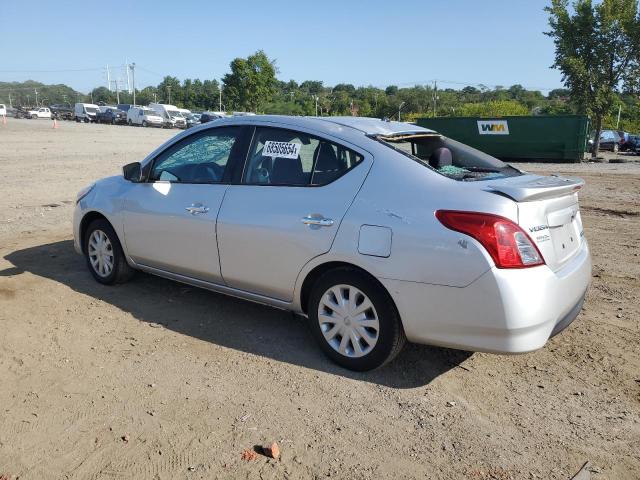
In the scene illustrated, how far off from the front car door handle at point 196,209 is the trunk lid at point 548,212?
218 centimetres

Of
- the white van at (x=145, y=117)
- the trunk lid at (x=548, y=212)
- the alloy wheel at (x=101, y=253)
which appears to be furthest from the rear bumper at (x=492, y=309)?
the white van at (x=145, y=117)

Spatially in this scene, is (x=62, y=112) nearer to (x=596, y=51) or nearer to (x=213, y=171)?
(x=596, y=51)

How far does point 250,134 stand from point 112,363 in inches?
77.7

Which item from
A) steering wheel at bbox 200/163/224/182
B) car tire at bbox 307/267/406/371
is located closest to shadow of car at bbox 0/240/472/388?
car tire at bbox 307/267/406/371

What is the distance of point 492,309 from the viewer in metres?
3.17

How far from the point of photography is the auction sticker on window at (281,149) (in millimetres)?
4141

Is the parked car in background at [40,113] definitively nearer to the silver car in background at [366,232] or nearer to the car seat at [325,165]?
the silver car in background at [366,232]

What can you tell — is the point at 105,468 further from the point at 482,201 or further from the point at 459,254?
the point at 482,201

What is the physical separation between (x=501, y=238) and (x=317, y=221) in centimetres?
119

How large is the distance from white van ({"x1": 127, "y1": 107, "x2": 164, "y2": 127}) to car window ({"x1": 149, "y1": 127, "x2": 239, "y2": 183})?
53.4m

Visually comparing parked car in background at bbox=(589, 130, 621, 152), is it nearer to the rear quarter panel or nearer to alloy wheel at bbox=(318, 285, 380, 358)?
A: the rear quarter panel

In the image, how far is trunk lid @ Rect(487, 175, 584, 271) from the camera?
10.8 ft

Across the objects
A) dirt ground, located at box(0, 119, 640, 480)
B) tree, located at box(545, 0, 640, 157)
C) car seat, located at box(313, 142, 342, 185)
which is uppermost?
tree, located at box(545, 0, 640, 157)

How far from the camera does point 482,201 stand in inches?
128
